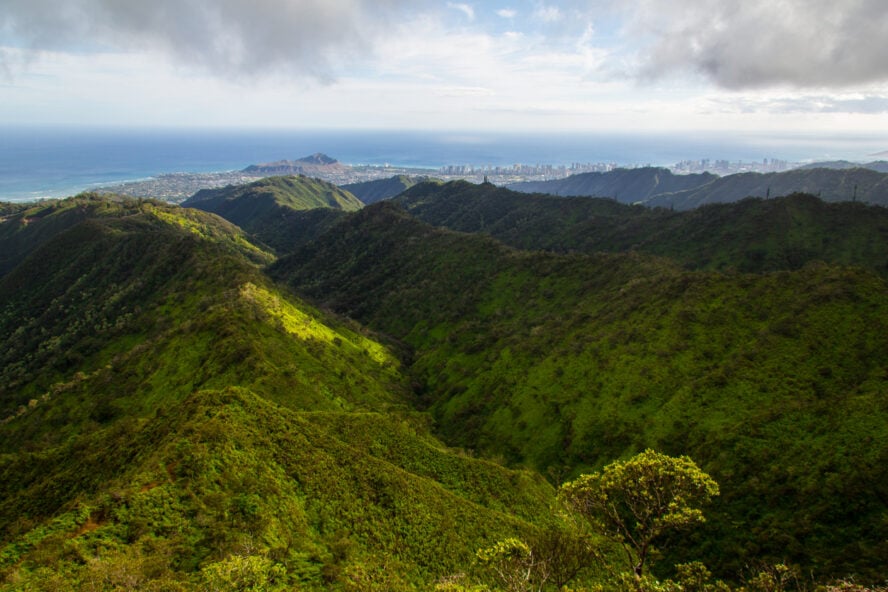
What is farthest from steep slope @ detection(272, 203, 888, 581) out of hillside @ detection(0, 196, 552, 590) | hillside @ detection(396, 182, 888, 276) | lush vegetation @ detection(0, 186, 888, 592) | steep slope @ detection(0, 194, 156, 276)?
steep slope @ detection(0, 194, 156, 276)

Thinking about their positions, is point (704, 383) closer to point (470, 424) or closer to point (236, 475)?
point (470, 424)

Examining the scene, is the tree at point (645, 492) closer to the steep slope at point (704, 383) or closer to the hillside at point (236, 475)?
the hillside at point (236, 475)

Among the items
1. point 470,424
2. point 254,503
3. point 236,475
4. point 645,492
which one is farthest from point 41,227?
point 645,492

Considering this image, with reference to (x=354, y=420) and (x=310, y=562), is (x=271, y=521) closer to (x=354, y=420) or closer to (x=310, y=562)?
(x=310, y=562)

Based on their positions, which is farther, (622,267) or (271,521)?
(622,267)

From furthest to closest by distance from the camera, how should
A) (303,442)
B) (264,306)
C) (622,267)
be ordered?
1. (622,267)
2. (264,306)
3. (303,442)

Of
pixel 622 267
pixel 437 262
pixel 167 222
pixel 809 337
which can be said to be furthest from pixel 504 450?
pixel 167 222
